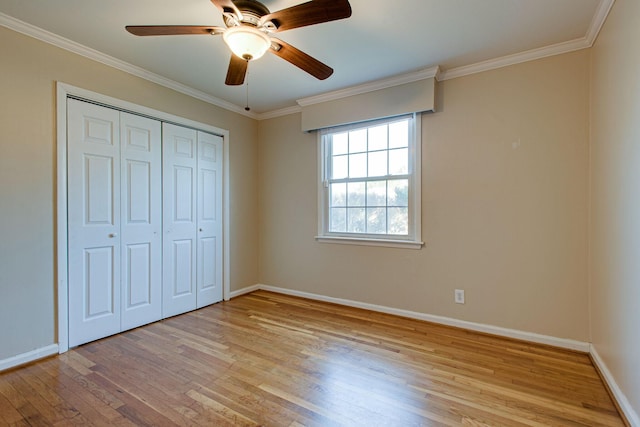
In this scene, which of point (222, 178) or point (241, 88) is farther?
point (222, 178)

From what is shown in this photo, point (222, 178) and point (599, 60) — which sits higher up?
point (599, 60)

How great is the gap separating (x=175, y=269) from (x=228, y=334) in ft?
3.35

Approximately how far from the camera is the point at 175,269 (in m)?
3.28

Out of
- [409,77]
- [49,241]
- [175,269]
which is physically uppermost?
[409,77]

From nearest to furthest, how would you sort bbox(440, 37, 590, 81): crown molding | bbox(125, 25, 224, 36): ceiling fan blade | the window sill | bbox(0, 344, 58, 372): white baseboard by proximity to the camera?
bbox(125, 25, 224, 36): ceiling fan blade
bbox(0, 344, 58, 372): white baseboard
bbox(440, 37, 590, 81): crown molding
the window sill

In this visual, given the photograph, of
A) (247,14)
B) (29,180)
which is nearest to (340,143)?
(247,14)

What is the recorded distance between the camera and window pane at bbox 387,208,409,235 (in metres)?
3.18

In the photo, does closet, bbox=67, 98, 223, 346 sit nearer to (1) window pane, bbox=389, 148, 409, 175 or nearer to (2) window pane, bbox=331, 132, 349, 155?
(2) window pane, bbox=331, 132, 349, 155

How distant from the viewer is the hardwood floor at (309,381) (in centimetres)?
167

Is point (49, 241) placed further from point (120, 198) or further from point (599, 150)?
point (599, 150)

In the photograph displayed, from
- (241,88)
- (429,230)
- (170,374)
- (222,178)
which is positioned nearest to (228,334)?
(170,374)

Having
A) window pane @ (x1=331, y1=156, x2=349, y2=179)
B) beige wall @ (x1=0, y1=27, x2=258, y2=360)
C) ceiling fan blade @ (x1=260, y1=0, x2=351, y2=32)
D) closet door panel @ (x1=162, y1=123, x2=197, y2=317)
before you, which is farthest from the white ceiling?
window pane @ (x1=331, y1=156, x2=349, y2=179)

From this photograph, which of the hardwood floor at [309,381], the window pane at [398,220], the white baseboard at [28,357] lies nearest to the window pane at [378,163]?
the window pane at [398,220]

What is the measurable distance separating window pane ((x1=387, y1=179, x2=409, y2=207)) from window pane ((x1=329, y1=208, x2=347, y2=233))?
1.94ft
